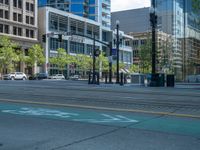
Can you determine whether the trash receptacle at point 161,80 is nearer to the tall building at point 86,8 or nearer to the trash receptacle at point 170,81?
Result: the trash receptacle at point 170,81

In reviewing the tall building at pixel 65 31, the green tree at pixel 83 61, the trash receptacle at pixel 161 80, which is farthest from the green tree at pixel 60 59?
the trash receptacle at pixel 161 80

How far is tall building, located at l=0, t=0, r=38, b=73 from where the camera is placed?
281 feet

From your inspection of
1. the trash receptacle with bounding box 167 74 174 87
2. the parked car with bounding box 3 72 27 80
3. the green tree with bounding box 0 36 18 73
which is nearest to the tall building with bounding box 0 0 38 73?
the green tree with bounding box 0 36 18 73

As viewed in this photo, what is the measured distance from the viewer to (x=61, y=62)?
297ft

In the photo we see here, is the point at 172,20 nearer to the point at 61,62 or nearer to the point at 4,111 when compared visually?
the point at 61,62

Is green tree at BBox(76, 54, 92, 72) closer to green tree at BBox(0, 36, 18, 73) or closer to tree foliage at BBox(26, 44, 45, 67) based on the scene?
tree foliage at BBox(26, 44, 45, 67)

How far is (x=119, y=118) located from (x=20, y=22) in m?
82.7

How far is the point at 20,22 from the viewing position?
8944 centimetres

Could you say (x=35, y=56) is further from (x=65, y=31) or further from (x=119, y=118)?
(x=119, y=118)

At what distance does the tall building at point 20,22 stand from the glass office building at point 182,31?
3938 centimetres

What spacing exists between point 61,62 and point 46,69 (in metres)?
5.22

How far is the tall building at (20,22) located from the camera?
85.5 meters

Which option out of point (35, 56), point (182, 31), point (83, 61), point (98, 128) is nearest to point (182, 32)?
point (182, 31)

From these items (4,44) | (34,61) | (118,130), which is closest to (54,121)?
(118,130)
